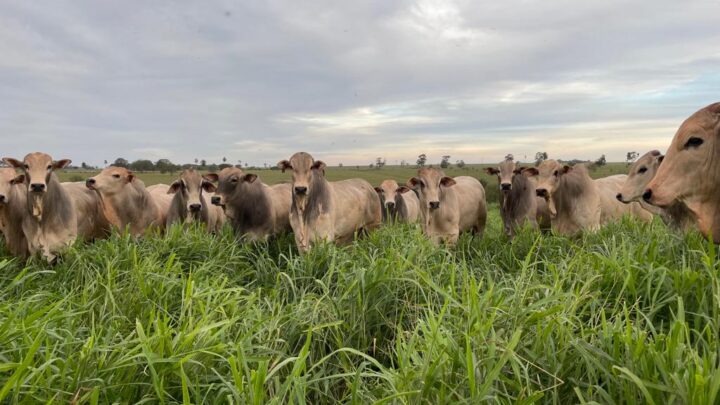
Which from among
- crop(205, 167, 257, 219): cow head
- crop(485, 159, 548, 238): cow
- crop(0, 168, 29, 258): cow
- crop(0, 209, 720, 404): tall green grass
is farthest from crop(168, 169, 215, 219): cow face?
crop(485, 159, 548, 238): cow

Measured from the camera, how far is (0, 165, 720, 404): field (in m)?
2.18

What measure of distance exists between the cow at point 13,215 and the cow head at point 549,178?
27.2 ft

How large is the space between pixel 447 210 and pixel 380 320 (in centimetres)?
521

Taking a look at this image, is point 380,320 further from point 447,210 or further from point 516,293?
point 447,210

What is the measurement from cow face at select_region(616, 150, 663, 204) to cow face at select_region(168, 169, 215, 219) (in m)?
7.14

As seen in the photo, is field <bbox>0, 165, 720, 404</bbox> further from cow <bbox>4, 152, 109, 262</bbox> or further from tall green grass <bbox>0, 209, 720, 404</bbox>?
cow <bbox>4, 152, 109, 262</bbox>

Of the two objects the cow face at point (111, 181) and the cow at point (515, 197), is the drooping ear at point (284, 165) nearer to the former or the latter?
the cow face at point (111, 181)

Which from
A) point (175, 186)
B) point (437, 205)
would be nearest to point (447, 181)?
point (437, 205)

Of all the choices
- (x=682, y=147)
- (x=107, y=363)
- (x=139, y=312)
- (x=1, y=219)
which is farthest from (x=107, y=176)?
(x=682, y=147)

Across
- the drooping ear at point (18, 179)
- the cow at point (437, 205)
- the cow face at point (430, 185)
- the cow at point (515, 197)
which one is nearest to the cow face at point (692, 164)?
the cow at point (437, 205)

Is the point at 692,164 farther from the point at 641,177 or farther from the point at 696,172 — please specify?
the point at 641,177

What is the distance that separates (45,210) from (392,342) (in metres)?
5.93

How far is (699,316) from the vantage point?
2928 mm

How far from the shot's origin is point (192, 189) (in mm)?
8516
